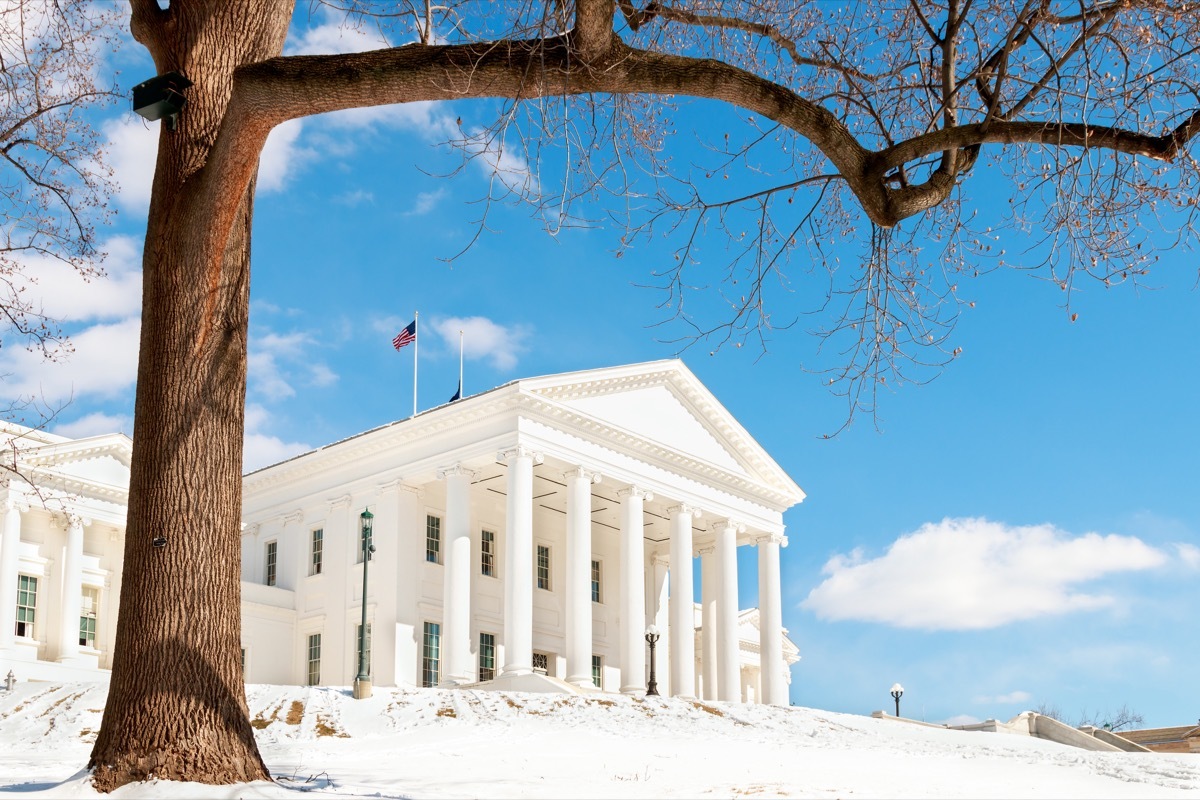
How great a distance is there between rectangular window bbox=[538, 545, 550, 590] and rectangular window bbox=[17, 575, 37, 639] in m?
17.4

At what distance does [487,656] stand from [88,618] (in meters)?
14.2

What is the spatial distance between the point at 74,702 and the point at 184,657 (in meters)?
17.1

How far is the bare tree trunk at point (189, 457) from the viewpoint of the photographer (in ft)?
35.1

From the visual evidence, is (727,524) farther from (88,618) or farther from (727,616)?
(88,618)

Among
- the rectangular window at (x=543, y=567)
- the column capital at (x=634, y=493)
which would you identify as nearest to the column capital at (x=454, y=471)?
the column capital at (x=634, y=493)

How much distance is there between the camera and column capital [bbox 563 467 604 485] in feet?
136

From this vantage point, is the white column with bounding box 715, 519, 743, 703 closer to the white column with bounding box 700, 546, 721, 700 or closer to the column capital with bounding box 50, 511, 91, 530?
the white column with bounding box 700, 546, 721, 700

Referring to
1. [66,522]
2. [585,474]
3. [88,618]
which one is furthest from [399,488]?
[88,618]

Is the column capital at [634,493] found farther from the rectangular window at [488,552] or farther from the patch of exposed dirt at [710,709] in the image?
the patch of exposed dirt at [710,709]

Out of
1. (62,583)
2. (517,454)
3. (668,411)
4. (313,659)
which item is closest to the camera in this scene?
(517,454)

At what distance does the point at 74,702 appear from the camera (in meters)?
26.0

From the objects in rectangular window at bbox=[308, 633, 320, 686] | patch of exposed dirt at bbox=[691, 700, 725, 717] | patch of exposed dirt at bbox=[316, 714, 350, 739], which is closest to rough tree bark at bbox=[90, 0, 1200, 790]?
patch of exposed dirt at bbox=[316, 714, 350, 739]

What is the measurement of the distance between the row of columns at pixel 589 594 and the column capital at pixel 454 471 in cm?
4

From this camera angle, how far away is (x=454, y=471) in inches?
1624
